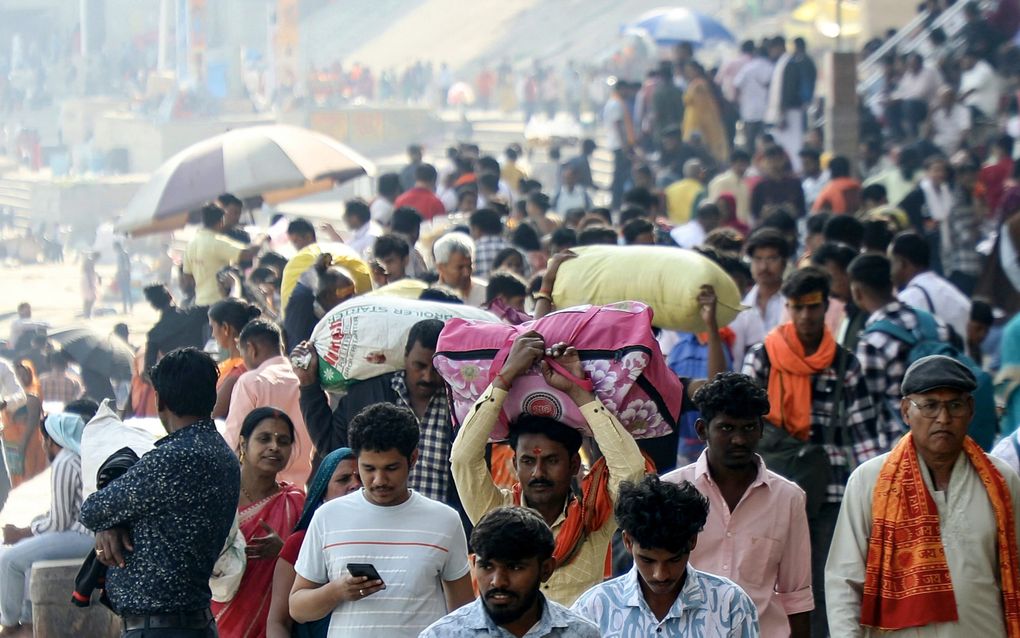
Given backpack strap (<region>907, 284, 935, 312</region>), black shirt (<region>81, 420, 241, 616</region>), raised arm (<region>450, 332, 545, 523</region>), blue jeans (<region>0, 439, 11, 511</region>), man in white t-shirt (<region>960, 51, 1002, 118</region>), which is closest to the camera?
black shirt (<region>81, 420, 241, 616</region>)

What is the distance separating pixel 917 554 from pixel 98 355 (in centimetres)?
944

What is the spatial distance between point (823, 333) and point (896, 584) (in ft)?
5.29

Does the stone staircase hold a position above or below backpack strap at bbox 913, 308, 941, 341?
above

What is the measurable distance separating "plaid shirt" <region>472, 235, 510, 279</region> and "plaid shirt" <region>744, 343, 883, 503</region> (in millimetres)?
4239

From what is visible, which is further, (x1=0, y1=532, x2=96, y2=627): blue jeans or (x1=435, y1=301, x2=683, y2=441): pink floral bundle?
(x1=0, y1=532, x2=96, y2=627): blue jeans

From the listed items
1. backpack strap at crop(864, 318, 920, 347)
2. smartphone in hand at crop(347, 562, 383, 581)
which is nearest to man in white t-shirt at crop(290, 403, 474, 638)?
smartphone in hand at crop(347, 562, 383, 581)

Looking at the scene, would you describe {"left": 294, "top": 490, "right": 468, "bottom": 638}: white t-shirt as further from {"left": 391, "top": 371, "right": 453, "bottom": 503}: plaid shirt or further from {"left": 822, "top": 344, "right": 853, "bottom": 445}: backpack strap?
{"left": 822, "top": 344, "right": 853, "bottom": 445}: backpack strap

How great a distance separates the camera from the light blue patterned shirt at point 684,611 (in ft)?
12.7

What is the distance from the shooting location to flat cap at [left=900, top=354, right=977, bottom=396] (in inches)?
171

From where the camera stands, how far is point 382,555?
4.36 meters

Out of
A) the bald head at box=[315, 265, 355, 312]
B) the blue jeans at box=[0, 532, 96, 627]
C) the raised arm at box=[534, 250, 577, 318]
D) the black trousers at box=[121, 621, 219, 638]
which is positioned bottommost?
the blue jeans at box=[0, 532, 96, 627]

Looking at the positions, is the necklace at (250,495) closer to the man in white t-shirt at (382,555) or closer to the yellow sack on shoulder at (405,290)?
the man in white t-shirt at (382,555)

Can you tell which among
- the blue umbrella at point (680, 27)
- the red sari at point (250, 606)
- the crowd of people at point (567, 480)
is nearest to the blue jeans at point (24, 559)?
the crowd of people at point (567, 480)

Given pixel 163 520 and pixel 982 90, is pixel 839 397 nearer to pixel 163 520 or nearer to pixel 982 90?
pixel 163 520
